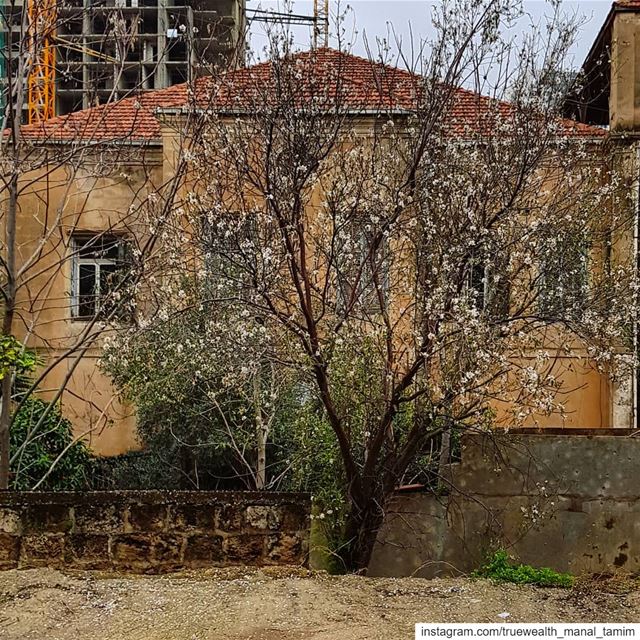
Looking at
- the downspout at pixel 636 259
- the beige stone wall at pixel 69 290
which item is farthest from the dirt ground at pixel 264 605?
the beige stone wall at pixel 69 290

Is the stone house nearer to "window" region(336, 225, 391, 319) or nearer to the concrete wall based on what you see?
the concrete wall

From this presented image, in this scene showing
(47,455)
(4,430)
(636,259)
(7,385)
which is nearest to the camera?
(7,385)

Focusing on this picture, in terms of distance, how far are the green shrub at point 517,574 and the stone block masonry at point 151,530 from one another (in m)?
1.78

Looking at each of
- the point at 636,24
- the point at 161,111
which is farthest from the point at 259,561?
the point at 636,24

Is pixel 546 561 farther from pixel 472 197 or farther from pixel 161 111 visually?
pixel 161 111

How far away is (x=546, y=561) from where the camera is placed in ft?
27.6

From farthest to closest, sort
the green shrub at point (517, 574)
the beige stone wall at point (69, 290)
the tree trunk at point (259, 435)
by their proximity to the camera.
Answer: the beige stone wall at point (69, 290)
the tree trunk at point (259, 435)
the green shrub at point (517, 574)

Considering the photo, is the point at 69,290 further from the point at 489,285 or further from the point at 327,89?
the point at 489,285

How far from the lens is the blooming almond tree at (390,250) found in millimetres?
7645

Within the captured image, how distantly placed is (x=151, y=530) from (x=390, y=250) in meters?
3.76

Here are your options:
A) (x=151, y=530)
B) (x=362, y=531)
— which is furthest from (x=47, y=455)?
(x=151, y=530)

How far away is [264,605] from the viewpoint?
17.3 ft

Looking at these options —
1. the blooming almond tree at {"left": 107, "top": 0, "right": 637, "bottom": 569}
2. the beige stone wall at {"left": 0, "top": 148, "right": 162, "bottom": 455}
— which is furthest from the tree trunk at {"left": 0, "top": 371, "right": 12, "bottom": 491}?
the beige stone wall at {"left": 0, "top": 148, "right": 162, "bottom": 455}

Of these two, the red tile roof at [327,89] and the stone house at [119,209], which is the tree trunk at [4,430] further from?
the stone house at [119,209]
